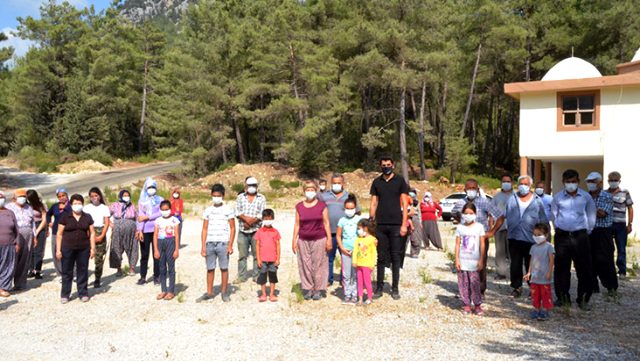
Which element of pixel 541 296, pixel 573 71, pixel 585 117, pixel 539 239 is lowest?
pixel 541 296

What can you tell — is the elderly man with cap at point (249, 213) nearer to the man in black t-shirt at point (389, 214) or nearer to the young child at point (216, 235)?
the young child at point (216, 235)

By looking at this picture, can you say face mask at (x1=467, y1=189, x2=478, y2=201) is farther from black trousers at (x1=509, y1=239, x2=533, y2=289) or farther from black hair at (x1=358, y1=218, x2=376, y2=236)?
black hair at (x1=358, y1=218, x2=376, y2=236)

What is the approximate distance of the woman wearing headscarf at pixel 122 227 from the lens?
32.3ft

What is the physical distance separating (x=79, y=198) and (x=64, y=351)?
10.1 feet

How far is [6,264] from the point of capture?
27.6 feet

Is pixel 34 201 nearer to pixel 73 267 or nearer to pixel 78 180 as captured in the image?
pixel 73 267

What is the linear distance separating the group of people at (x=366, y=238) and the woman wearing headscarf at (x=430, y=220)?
373 centimetres

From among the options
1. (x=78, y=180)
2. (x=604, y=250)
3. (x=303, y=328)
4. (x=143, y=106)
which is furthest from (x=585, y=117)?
(x=143, y=106)

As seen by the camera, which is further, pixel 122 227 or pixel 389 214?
pixel 122 227

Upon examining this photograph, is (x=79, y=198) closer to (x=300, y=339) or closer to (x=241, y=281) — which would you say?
(x=241, y=281)

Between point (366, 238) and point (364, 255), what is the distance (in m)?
0.25

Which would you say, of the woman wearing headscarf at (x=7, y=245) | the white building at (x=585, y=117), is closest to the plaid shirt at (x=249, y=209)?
the woman wearing headscarf at (x=7, y=245)

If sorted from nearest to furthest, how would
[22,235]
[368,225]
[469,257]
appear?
[469,257] → [368,225] → [22,235]

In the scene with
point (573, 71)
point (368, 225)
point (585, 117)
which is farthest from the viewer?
point (573, 71)
